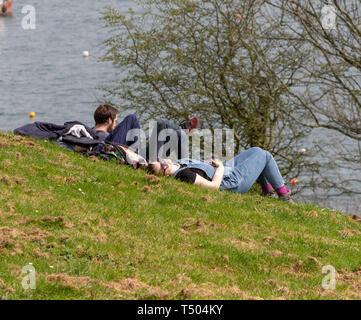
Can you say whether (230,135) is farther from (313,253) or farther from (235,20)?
(313,253)

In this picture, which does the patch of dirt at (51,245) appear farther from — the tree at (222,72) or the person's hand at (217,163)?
the tree at (222,72)

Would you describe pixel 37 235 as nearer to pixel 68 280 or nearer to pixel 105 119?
pixel 68 280

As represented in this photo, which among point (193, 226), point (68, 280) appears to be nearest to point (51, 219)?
point (68, 280)

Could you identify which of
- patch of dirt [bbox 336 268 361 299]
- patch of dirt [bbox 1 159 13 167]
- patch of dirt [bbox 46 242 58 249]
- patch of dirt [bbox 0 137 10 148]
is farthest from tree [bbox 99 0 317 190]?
patch of dirt [bbox 46 242 58 249]

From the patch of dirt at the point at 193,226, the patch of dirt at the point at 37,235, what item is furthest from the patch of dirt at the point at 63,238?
the patch of dirt at the point at 193,226

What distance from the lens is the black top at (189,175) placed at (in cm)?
880

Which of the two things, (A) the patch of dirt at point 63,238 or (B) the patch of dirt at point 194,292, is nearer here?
(B) the patch of dirt at point 194,292

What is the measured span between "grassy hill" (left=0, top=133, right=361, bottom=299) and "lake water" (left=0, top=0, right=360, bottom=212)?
30.4ft

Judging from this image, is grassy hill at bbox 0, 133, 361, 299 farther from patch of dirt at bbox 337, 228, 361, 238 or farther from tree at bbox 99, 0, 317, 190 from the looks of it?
tree at bbox 99, 0, 317, 190

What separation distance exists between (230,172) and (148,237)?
2770 millimetres

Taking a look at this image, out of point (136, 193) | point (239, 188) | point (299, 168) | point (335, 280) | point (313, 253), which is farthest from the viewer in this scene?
point (299, 168)

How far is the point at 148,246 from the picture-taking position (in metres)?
6.39

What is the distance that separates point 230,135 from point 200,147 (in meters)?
0.74
